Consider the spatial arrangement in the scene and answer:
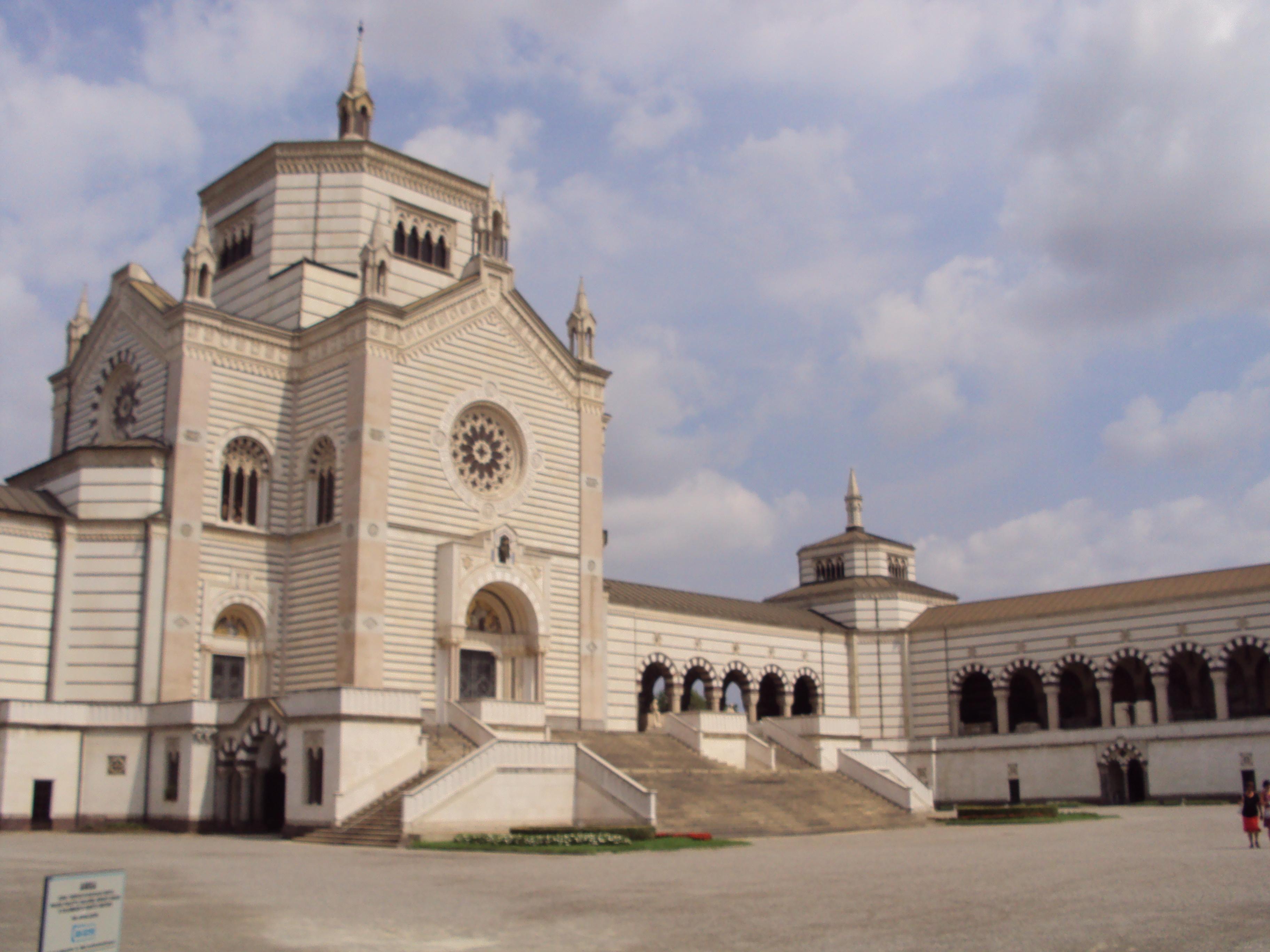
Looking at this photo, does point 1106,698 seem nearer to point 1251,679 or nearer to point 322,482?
point 1251,679

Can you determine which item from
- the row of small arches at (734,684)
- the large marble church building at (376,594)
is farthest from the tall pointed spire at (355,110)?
the row of small arches at (734,684)

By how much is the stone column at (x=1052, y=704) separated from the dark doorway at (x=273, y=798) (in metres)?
34.5

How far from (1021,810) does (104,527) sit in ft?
98.2

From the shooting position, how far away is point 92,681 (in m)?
38.8

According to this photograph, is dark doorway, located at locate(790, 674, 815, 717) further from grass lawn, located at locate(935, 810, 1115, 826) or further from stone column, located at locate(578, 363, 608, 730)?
grass lawn, located at locate(935, 810, 1115, 826)

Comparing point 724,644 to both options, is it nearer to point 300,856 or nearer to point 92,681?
point 92,681

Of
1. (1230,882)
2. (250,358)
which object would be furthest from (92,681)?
(1230,882)

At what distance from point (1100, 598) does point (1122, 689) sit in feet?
23.5

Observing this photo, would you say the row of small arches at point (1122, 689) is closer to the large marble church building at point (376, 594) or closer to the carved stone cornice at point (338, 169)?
the large marble church building at point (376, 594)

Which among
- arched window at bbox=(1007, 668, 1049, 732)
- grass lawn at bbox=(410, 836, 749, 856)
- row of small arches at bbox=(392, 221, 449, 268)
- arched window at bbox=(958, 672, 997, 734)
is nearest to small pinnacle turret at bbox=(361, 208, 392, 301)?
row of small arches at bbox=(392, 221, 449, 268)

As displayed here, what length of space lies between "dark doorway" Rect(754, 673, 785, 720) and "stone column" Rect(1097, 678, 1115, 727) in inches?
563

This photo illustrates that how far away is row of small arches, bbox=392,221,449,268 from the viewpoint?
4947cm

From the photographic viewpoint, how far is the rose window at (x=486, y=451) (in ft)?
149

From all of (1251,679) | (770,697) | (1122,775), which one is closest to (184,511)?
(770,697)
